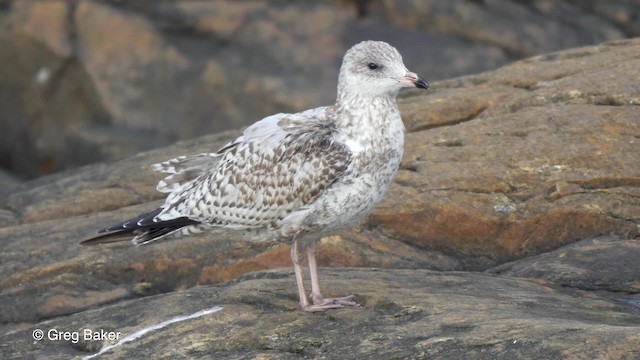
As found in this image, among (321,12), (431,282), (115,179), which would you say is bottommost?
(431,282)

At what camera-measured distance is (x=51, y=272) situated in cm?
827

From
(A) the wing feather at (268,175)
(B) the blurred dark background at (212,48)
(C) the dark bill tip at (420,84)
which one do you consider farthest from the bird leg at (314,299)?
(B) the blurred dark background at (212,48)

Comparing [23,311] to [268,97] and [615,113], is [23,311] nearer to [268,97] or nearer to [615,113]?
[615,113]

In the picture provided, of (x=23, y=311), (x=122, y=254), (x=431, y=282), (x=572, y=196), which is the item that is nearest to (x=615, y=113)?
(x=572, y=196)

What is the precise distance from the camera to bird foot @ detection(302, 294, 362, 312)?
256 inches

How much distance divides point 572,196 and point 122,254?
3052 mm

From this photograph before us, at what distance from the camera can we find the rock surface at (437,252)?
20.1 ft

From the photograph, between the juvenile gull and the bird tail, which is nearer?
the juvenile gull

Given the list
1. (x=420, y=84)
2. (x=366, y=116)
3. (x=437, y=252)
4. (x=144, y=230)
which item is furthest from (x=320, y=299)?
(x=437, y=252)

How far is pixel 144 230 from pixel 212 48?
9760mm

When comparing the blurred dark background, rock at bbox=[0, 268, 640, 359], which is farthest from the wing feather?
the blurred dark background

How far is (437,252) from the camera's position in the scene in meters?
8.02

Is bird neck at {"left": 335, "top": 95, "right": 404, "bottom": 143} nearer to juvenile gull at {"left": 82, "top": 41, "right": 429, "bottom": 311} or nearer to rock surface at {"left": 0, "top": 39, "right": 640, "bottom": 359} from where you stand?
juvenile gull at {"left": 82, "top": 41, "right": 429, "bottom": 311}

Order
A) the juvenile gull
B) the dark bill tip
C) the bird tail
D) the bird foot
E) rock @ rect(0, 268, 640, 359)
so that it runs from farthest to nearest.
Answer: the bird tail → the dark bill tip → the juvenile gull → the bird foot → rock @ rect(0, 268, 640, 359)
